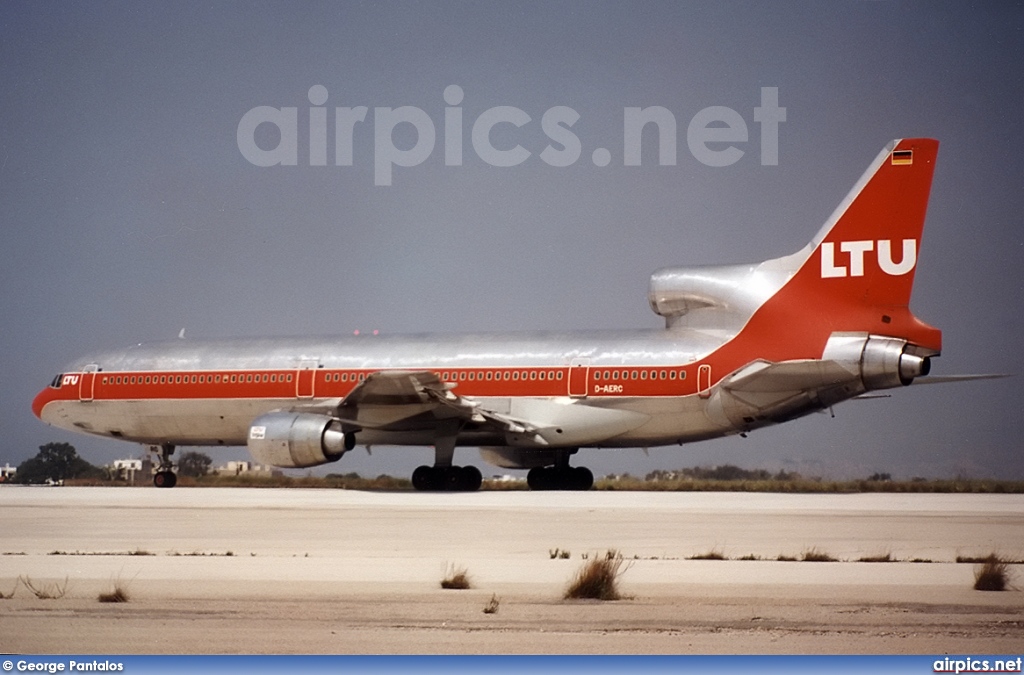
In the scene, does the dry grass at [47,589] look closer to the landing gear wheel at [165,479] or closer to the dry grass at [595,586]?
the dry grass at [595,586]

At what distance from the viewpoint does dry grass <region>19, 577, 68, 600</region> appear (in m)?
9.94

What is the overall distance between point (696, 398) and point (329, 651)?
2190 cm

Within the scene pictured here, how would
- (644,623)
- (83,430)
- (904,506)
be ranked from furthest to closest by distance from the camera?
(83,430), (904,506), (644,623)

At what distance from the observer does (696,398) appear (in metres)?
28.8

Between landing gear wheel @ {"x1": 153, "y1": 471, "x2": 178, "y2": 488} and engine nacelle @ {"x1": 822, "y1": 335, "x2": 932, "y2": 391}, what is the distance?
1893 cm

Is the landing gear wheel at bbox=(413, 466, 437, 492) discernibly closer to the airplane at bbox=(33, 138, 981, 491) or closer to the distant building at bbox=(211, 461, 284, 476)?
the airplane at bbox=(33, 138, 981, 491)

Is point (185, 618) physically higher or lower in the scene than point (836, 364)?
lower

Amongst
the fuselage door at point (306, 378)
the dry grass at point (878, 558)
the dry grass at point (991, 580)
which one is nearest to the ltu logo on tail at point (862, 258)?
the fuselage door at point (306, 378)

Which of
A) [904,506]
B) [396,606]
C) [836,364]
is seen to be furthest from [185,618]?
[836,364]

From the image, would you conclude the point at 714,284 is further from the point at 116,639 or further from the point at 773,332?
the point at 116,639

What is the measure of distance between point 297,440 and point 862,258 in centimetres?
1335

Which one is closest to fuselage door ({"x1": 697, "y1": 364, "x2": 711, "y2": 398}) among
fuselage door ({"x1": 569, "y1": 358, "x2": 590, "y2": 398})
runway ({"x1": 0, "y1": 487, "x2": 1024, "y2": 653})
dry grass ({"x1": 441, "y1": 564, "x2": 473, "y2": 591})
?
fuselage door ({"x1": 569, "y1": 358, "x2": 590, "y2": 398})

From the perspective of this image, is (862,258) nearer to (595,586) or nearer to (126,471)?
(595,586)

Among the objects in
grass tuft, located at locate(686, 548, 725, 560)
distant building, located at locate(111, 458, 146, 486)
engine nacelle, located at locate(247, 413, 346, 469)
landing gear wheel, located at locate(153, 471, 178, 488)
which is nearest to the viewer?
grass tuft, located at locate(686, 548, 725, 560)
